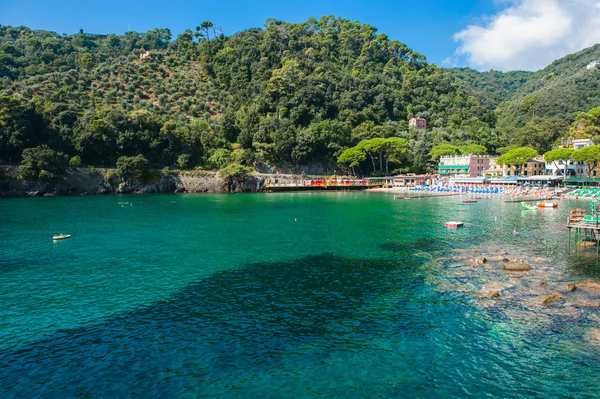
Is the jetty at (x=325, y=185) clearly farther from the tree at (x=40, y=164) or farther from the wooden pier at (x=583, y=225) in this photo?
the wooden pier at (x=583, y=225)

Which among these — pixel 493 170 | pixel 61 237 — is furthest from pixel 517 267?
pixel 493 170

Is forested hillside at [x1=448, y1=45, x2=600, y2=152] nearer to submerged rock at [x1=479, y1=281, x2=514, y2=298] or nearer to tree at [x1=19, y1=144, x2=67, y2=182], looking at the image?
submerged rock at [x1=479, y1=281, x2=514, y2=298]

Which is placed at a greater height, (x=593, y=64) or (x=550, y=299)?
(x=593, y=64)

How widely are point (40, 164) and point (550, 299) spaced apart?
9030cm

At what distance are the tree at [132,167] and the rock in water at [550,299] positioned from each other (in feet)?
281

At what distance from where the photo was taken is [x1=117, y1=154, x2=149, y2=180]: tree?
87938 millimetres

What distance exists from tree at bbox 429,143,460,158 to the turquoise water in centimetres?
7780

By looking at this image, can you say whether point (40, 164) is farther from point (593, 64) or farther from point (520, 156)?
point (593, 64)

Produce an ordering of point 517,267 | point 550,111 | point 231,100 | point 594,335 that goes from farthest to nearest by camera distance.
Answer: point 550,111
point 231,100
point 517,267
point 594,335

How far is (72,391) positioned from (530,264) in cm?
2918

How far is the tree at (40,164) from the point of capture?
260 feet

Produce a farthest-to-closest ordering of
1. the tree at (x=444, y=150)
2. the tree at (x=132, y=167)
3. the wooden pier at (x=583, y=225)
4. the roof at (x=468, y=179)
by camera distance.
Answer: the tree at (x=444, y=150) < the roof at (x=468, y=179) < the tree at (x=132, y=167) < the wooden pier at (x=583, y=225)

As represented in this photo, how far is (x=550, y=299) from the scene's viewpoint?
2088 cm

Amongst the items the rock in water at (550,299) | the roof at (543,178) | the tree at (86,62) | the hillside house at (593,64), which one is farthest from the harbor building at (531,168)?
the tree at (86,62)
